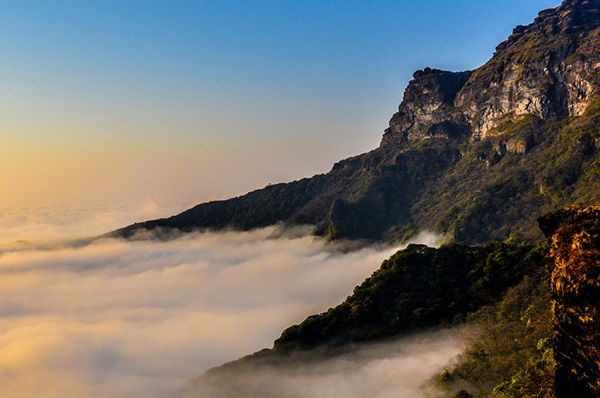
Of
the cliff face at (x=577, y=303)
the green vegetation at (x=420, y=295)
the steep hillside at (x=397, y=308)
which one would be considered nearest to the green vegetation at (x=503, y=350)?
the steep hillside at (x=397, y=308)

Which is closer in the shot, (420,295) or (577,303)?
(577,303)

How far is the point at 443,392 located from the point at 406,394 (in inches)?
302

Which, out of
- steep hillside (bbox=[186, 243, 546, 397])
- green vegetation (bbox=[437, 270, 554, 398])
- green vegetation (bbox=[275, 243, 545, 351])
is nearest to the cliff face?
green vegetation (bbox=[437, 270, 554, 398])

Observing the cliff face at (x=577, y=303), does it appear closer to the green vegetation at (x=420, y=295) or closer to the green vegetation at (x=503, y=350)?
the green vegetation at (x=503, y=350)

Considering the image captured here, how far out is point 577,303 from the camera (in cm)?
2041

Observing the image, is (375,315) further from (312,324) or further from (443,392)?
(443,392)

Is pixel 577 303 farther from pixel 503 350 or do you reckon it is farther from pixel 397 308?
pixel 397 308

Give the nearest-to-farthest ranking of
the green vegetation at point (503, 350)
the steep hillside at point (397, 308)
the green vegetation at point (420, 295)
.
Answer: the green vegetation at point (503, 350)
the steep hillside at point (397, 308)
the green vegetation at point (420, 295)

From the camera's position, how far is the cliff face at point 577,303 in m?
19.8

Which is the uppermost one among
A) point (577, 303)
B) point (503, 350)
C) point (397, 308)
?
point (577, 303)

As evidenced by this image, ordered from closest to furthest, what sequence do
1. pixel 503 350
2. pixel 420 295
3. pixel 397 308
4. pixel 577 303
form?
pixel 577 303, pixel 503 350, pixel 397 308, pixel 420 295

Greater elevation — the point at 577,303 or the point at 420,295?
the point at 577,303

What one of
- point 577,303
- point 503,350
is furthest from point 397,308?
point 577,303

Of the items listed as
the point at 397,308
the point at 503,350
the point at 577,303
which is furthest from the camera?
the point at 397,308
